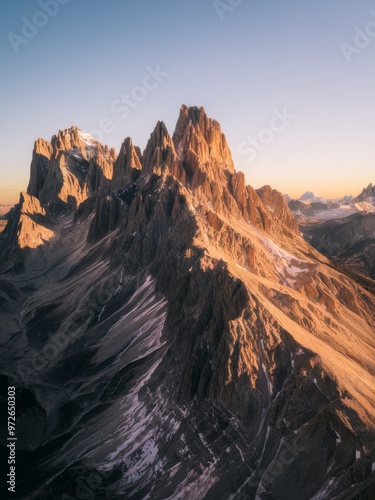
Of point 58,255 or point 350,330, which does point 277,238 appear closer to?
point 350,330

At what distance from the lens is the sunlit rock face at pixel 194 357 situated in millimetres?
45500

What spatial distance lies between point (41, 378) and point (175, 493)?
51.2 metres

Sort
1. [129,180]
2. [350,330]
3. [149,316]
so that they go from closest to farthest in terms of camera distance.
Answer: [350,330]
[149,316]
[129,180]

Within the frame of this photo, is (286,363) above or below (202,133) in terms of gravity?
below

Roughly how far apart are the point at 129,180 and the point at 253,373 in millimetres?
118204

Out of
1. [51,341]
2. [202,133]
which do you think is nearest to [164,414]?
[51,341]

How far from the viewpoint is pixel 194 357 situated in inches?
2389

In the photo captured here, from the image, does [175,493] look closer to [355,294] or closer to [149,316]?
[149,316]

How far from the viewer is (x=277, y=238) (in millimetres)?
132250

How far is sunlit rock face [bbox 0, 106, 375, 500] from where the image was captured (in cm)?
4550

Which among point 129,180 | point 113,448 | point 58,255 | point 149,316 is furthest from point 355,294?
point 58,255

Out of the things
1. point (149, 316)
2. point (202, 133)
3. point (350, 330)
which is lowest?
point (350, 330)

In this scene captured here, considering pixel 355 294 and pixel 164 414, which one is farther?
pixel 355 294

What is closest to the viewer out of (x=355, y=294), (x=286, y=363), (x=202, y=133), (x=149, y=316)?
(x=286, y=363)
